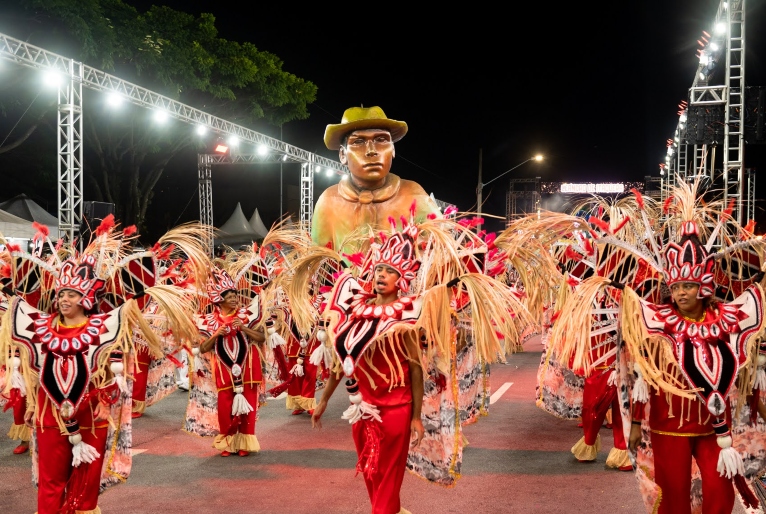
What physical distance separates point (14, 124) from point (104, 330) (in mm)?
18281

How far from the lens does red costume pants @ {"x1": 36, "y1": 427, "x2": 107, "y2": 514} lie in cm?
523

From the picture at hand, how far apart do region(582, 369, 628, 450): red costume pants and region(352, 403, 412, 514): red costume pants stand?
299 cm

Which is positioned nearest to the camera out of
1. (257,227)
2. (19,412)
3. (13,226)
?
(19,412)

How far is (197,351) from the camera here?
8227 millimetres

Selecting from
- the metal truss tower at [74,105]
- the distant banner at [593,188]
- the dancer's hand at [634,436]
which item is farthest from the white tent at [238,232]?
the distant banner at [593,188]

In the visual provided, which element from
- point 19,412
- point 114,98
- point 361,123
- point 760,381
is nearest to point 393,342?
point 760,381

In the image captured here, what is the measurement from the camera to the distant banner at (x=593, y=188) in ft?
145

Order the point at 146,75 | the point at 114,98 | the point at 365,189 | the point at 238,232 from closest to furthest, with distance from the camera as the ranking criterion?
the point at 365,189 < the point at 114,98 < the point at 146,75 < the point at 238,232

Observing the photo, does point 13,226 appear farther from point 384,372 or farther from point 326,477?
point 384,372

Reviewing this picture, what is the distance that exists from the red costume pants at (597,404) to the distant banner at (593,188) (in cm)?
3645

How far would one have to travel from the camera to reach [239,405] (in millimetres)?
8242

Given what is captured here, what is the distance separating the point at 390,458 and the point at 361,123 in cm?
331

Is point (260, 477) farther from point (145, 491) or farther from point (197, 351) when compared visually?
point (197, 351)

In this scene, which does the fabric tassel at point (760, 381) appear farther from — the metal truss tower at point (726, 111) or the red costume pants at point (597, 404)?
the metal truss tower at point (726, 111)
